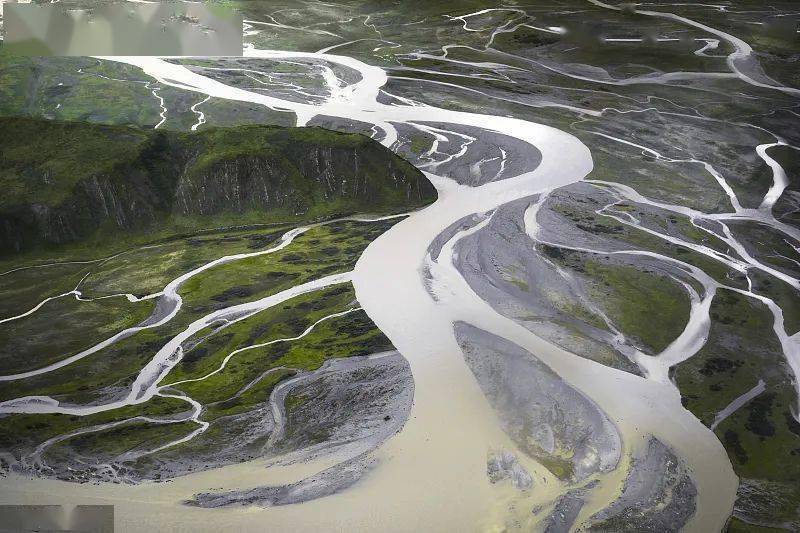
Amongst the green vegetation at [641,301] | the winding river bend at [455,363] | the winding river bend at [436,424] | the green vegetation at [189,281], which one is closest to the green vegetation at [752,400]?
the winding river bend at [455,363]

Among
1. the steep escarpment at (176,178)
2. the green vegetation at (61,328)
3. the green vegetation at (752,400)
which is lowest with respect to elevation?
the green vegetation at (752,400)

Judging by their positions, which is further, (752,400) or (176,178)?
(176,178)

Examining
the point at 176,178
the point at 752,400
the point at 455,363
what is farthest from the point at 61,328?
the point at 752,400

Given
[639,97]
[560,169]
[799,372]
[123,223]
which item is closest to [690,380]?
[799,372]

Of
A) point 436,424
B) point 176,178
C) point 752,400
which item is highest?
point 176,178

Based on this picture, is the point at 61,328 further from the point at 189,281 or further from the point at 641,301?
the point at 641,301

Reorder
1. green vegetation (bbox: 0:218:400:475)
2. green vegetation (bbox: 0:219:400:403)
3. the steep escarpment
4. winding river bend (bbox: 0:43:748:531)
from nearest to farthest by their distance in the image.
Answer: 1. winding river bend (bbox: 0:43:748:531)
2. green vegetation (bbox: 0:218:400:475)
3. green vegetation (bbox: 0:219:400:403)
4. the steep escarpment

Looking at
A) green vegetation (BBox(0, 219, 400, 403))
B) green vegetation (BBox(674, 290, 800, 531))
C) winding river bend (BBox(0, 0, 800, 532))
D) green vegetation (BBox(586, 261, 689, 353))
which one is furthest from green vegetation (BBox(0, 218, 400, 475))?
green vegetation (BBox(674, 290, 800, 531))

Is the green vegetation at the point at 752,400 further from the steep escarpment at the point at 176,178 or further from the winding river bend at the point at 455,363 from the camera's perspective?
the steep escarpment at the point at 176,178

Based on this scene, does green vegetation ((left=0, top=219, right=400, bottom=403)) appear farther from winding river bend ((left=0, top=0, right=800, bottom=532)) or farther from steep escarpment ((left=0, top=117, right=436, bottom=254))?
steep escarpment ((left=0, top=117, right=436, bottom=254))
